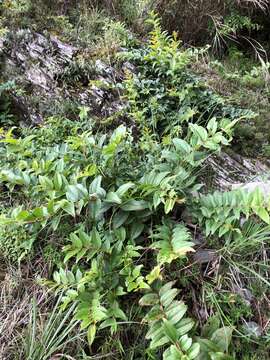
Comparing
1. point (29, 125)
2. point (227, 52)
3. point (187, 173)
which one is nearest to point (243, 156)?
point (187, 173)

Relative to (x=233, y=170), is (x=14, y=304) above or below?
below

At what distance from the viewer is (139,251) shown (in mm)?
1662

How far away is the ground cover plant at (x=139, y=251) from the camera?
1394mm

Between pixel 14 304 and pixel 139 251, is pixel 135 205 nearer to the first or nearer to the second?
pixel 139 251

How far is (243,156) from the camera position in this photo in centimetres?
217

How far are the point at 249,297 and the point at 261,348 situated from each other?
21 centimetres

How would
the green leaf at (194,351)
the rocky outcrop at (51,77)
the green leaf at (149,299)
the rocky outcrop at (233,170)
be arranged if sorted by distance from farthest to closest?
the rocky outcrop at (51,77) < the rocky outcrop at (233,170) < the green leaf at (149,299) < the green leaf at (194,351)

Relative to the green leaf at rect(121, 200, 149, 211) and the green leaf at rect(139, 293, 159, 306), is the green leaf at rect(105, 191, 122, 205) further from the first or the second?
the green leaf at rect(139, 293, 159, 306)

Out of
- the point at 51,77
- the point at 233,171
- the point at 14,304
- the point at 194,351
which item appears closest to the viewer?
the point at 194,351

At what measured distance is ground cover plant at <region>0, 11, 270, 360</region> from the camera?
4.57 feet

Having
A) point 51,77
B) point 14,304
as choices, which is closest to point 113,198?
point 14,304

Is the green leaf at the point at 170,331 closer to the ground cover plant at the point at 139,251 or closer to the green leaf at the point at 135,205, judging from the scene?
the ground cover plant at the point at 139,251

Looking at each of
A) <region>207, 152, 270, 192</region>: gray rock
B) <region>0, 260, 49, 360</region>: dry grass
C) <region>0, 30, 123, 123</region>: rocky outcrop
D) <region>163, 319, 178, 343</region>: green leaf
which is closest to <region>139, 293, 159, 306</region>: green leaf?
<region>163, 319, 178, 343</region>: green leaf

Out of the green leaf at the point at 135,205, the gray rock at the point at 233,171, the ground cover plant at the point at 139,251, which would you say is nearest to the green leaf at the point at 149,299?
the ground cover plant at the point at 139,251
